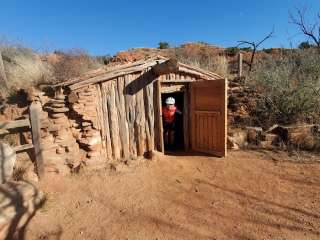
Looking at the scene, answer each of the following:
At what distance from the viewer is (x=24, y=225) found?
387 cm

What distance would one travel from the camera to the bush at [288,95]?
7.84m

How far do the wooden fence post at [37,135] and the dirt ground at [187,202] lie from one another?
0.38 meters

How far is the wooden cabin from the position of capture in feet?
18.3

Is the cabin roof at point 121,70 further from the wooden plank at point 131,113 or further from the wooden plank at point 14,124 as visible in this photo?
the wooden plank at point 14,124

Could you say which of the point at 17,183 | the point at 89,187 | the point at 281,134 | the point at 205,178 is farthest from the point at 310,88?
the point at 17,183

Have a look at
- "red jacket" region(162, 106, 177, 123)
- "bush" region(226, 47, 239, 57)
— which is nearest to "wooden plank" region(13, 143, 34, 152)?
"red jacket" region(162, 106, 177, 123)

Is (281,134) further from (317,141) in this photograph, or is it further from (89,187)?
(89,187)

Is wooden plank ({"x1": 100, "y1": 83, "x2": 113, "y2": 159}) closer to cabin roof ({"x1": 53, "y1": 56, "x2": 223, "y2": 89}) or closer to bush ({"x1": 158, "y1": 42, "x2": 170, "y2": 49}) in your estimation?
cabin roof ({"x1": 53, "y1": 56, "x2": 223, "y2": 89})

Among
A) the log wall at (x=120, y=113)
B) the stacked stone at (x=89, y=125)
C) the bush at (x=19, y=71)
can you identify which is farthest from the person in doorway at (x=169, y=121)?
the bush at (x=19, y=71)

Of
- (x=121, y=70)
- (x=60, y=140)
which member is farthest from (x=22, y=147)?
(x=121, y=70)

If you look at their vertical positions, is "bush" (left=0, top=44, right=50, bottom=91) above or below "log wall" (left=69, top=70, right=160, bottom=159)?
above

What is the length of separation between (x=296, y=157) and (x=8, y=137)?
7.05 m

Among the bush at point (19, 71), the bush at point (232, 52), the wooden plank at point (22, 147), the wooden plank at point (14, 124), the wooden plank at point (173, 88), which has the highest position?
the bush at point (232, 52)

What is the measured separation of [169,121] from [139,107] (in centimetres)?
143
